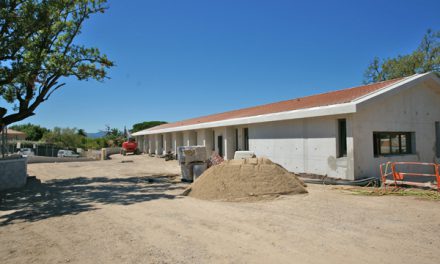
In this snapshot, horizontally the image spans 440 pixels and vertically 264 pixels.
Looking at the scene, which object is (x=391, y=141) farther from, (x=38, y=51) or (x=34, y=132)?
(x=34, y=132)

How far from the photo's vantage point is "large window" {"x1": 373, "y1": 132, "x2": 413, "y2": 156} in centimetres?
1397

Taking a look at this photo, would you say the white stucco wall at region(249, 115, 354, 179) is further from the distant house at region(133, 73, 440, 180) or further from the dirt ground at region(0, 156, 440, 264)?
the dirt ground at region(0, 156, 440, 264)

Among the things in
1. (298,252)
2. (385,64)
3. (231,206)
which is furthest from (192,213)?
(385,64)

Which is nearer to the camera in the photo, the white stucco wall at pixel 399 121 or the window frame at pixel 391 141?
the white stucco wall at pixel 399 121

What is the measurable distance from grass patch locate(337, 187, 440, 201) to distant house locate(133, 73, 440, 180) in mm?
1469

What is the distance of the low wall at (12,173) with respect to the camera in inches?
539

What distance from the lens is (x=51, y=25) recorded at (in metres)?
15.8

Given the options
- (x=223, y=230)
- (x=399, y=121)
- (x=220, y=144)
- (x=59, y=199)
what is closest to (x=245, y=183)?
(x=223, y=230)

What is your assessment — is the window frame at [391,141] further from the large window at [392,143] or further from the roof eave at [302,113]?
the roof eave at [302,113]

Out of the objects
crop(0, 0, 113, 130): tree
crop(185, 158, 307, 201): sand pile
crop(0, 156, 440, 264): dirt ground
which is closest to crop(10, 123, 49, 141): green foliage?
crop(0, 0, 113, 130): tree

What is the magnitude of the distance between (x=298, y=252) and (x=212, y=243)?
156 cm

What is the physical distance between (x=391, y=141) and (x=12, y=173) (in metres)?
18.1

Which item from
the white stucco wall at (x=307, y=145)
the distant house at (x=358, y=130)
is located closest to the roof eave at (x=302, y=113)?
the distant house at (x=358, y=130)

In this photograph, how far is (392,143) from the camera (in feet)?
48.5
